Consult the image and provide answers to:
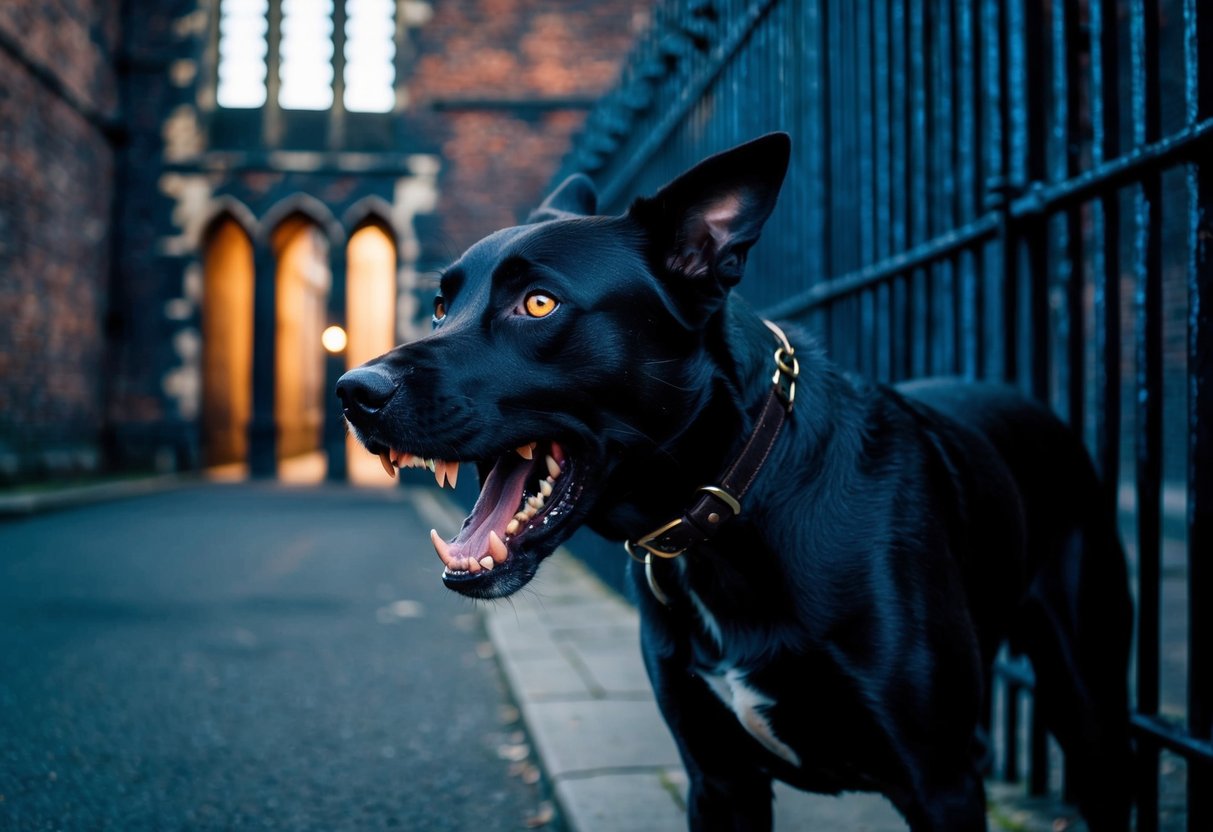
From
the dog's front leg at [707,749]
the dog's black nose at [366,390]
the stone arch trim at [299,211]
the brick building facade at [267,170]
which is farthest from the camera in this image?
the stone arch trim at [299,211]

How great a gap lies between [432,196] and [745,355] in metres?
17.3

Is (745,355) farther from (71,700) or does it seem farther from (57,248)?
(57,248)

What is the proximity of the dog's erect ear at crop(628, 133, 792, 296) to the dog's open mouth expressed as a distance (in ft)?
1.40

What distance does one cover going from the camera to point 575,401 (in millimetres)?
1847

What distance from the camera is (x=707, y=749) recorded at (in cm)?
200

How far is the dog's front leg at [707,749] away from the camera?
1.96 metres

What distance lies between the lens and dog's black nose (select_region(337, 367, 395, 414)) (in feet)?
5.71

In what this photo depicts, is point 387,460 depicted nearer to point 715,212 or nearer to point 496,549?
point 496,549

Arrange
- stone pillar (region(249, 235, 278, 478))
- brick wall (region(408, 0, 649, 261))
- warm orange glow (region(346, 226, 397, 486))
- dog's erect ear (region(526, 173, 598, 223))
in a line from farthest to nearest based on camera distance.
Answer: warm orange glow (region(346, 226, 397, 486)), brick wall (region(408, 0, 649, 261)), stone pillar (region(249, 235, 278, 478)), dog's erect ear (region(526, 173, 598, 223))

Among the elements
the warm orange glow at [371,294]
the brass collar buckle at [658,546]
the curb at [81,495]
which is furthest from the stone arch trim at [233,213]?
the brass collar buckle at [658,546]

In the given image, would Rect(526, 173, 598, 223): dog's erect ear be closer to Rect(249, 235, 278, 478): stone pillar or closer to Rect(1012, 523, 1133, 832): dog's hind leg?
Rect(1012, 523, 1133, 832): dog's hind leg

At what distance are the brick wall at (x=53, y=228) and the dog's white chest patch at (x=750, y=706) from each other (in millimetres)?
14021

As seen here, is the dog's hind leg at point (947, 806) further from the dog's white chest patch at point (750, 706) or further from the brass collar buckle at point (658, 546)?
the brass collar buckle at point (658, 546)

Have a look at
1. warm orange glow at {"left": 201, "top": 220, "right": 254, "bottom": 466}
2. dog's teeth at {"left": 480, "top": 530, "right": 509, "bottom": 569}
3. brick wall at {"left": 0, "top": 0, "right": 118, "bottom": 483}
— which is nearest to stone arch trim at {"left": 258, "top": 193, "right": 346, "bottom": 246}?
warm orange glow at {"left": 201, "top": 220, "right": 254, "bottom": 466}
